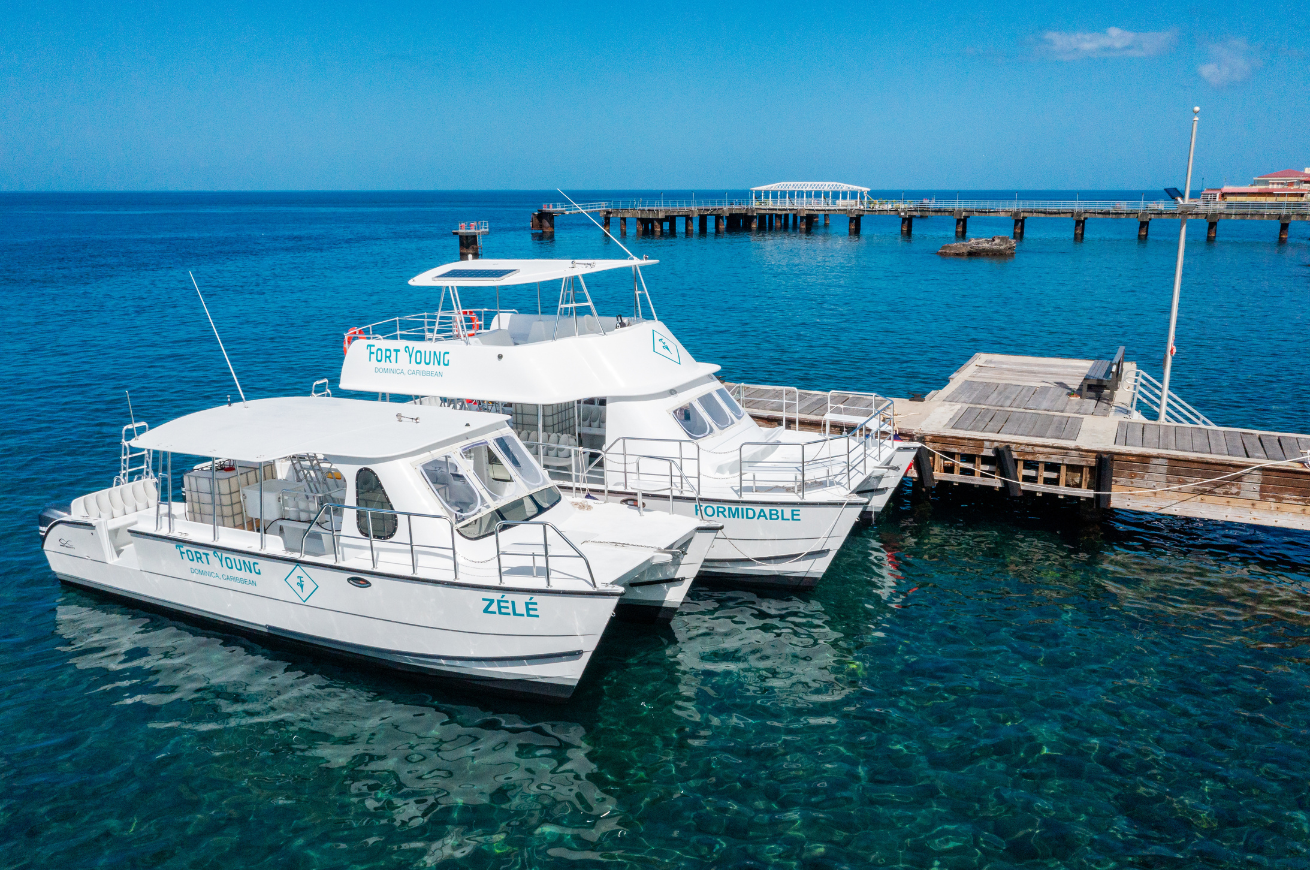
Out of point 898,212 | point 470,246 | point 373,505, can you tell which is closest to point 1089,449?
point 373,505

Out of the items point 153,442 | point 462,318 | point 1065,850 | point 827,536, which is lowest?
point 1065,850

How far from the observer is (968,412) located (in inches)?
771

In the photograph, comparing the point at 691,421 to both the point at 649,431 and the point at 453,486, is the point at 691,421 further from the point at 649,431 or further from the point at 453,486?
the point at 453,486

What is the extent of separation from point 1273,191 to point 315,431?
116479 mm

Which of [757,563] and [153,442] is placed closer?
[153,442]

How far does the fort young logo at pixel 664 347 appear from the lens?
15.9m

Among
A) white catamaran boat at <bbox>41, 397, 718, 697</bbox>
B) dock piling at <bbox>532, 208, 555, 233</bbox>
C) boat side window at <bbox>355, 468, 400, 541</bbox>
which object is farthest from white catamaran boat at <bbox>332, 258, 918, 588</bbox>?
dock piling at <bbox>532, 208, 555, 233</bbox>

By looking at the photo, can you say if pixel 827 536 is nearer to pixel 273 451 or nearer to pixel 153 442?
pixel 273 451

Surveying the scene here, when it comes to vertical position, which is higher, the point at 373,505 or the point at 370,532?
the point at 373,505

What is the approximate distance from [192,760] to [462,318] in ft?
30.3

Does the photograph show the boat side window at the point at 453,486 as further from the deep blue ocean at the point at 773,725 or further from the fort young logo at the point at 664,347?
the fort young logo at the point at 664,347

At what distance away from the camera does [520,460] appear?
41.7 ft

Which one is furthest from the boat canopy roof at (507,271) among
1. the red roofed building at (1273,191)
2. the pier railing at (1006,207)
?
the red roofed building at (1273,191)

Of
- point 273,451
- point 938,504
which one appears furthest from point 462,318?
point 938,504
